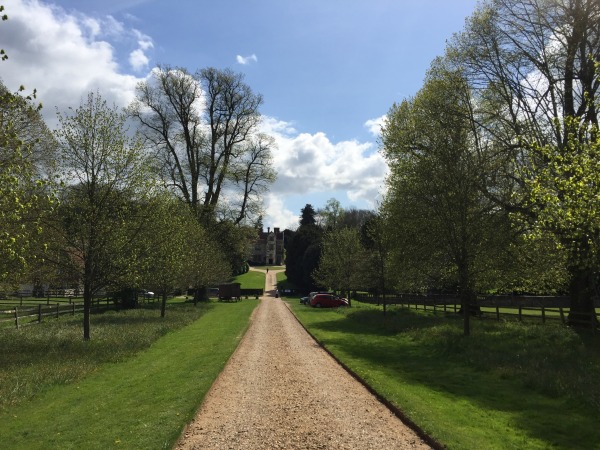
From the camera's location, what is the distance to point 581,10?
843 inches

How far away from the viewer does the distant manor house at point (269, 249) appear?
180375mm

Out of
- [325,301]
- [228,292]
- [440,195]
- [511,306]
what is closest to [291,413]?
[440,195]

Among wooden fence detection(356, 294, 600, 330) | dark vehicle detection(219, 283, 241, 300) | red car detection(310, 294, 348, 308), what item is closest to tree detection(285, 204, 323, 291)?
dark vehicle detection(219, 283, 241, 300)

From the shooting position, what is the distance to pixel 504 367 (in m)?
15.1

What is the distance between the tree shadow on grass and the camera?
10.0 metres

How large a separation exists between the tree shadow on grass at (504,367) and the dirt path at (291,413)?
204 centimetres

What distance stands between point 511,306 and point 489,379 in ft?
75.7

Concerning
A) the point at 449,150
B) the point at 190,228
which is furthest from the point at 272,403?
the point at 190,228

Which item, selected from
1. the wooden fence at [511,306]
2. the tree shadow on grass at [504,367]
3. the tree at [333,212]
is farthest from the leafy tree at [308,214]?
Answer: the tree shadow on grass at [504,367]

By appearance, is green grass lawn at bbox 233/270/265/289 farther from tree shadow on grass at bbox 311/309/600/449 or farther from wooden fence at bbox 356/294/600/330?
tree shadow on grass at bbox 311/309/600/449

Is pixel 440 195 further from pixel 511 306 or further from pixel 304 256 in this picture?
pixel 304 256

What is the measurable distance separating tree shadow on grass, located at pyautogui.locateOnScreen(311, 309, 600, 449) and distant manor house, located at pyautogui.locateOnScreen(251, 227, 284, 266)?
155 metres

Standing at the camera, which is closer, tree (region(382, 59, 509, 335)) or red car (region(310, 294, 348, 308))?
tree (region(382, 59, 509, 335))

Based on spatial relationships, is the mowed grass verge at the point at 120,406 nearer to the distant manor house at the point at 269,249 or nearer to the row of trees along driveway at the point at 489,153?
the row of trees along driveway at the point at 489,153
